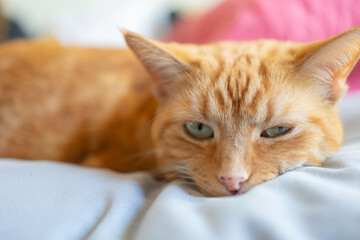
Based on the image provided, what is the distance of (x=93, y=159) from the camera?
6.18 ft

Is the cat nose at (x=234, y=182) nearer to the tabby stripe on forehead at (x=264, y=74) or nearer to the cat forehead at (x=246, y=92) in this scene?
the cat forehead at (x=246, y=92)

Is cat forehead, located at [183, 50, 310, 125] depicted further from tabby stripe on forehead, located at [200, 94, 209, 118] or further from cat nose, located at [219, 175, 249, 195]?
cat nose, located at [219, 175, 249, 195]

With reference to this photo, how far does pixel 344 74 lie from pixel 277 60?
281 mm

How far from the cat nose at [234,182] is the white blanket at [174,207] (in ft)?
0.23

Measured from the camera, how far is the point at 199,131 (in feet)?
4.59

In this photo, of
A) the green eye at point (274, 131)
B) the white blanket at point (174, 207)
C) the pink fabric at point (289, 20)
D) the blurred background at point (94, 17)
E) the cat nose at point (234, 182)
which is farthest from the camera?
the blurred background at point (94, 17)

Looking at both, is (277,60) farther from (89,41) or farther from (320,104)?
(89,41)

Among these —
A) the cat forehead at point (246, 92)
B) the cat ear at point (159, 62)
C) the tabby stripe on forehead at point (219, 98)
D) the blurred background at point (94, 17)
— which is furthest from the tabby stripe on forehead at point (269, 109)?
the blurred background at point (94, 17)

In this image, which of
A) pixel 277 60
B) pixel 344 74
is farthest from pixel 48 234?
pixel 344 74

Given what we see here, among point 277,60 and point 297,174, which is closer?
point 297,174

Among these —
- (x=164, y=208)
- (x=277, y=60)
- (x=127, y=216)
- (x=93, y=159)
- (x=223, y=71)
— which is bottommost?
(x=93, y=159)

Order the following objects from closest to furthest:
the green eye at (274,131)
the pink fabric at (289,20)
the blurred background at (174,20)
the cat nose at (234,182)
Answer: the cat nose at (234,182), the green eye at (274,131), the pink fabric at (289,20), the blurred background at (174,20)

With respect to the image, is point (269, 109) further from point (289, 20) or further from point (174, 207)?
point (289, 20)

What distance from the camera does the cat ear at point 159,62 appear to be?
54.4 inches
